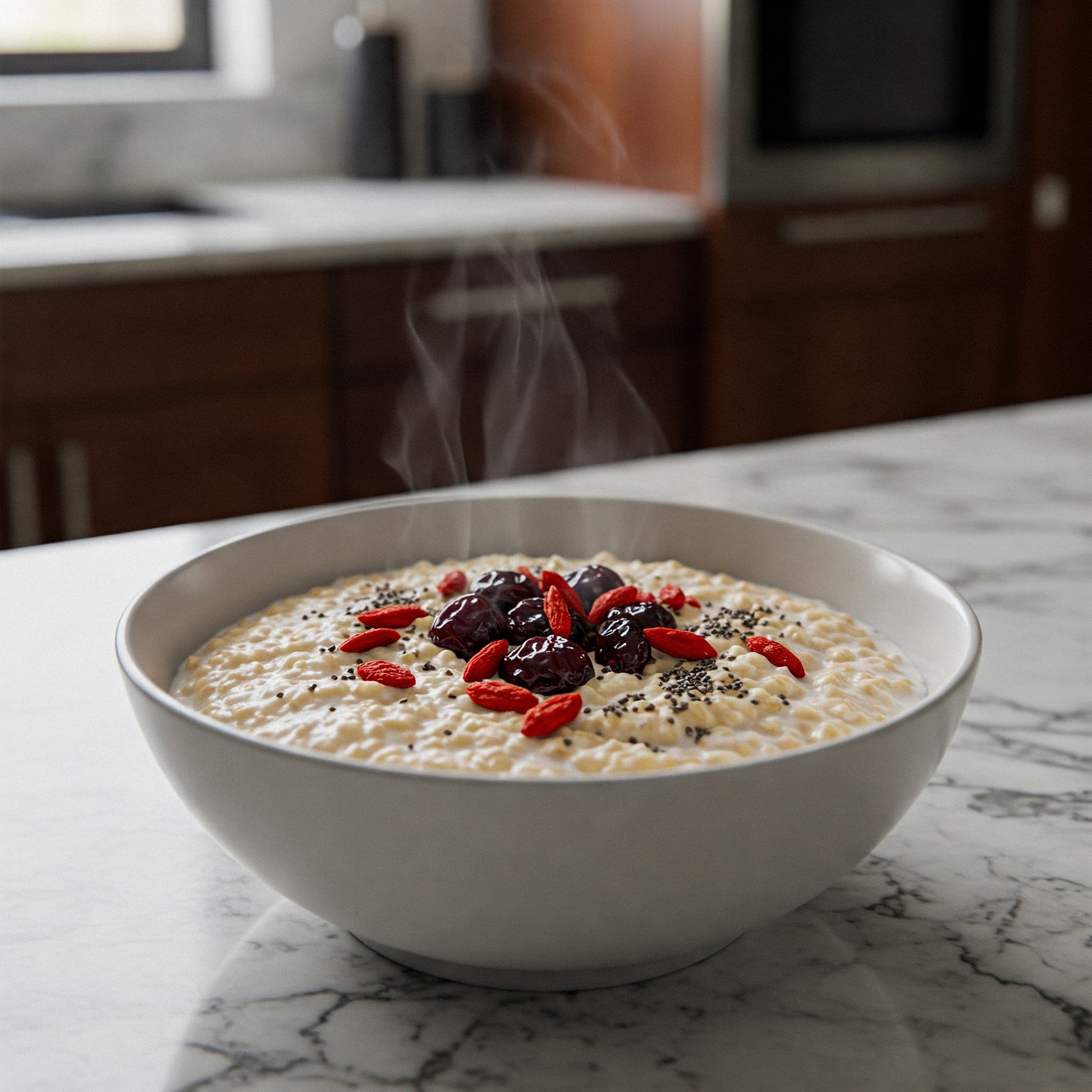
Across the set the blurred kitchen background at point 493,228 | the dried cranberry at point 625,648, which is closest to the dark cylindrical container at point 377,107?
the blurred kitchen background at point 493,228

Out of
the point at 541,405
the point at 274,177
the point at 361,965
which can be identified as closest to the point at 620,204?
the point at 541,405

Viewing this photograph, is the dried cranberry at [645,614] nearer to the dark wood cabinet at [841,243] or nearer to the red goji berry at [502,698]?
the red goji berry at [502,698]

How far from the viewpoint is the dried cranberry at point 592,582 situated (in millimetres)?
848

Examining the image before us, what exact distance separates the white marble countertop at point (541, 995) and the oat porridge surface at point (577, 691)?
0.31 feet

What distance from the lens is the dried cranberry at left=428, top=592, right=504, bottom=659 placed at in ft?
2.54

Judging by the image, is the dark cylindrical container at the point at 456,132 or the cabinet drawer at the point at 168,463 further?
the dark cylindrical container at the point at 456,132

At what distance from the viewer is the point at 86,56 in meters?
3.18

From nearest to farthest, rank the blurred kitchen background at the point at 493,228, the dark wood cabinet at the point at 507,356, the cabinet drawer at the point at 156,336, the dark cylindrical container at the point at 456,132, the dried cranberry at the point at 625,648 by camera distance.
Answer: the dried cranberry at the point at 625,648
the cabinet drawer at the point at 156,336
the blurred kitchen background at the point at 493,228
the dark wood cabinet at the point at 507,356
the dark cylindrical container at the point at 456,132

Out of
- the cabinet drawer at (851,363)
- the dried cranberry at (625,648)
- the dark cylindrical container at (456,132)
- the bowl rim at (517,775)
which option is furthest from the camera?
the dark cylindrical container at (456,132)

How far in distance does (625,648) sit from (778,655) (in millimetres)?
84

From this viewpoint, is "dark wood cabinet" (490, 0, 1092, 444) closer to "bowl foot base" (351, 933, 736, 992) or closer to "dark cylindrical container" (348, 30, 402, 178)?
"dark cylindrical container" (348, 30, 402, 178)

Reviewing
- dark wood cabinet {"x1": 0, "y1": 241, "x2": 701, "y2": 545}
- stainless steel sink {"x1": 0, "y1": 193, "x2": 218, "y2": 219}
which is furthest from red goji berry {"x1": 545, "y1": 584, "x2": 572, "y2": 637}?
stainless steel sink {"x1": 0, "y1": 193, "x2": 218, "y2": 219}

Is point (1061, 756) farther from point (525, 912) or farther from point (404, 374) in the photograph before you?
point (404, 374)

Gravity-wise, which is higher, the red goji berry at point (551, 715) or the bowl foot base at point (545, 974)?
the red goji berry at point (551, 715)
